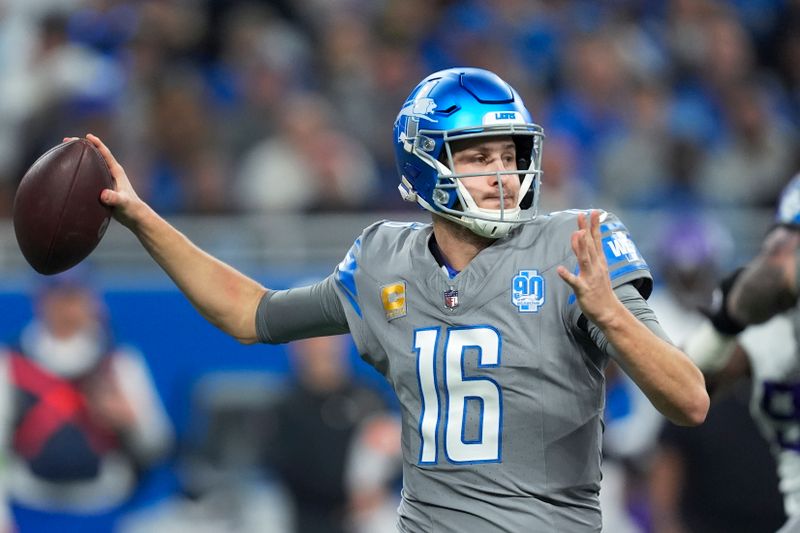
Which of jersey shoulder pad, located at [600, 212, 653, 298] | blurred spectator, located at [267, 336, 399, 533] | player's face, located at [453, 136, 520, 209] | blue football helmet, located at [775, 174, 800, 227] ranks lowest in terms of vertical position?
blurred spectator, located at [267, 336, 399, 533]

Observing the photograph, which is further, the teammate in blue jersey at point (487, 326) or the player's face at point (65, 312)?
the player's face at point (65, 312)

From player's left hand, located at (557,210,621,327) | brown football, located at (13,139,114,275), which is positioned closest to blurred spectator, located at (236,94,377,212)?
brown football, located at (13,139,114,275)

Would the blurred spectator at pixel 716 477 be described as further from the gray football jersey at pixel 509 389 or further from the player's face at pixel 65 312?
the gray football jersey at pixel 509 389

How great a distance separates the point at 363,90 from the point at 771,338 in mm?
4260

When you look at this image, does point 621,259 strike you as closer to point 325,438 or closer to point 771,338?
point 771,338

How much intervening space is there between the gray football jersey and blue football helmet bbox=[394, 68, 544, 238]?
0.09 meters

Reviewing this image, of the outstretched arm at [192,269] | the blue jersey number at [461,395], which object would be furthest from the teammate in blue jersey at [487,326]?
the outstretched arm at [192,269]

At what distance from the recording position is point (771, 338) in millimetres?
4188

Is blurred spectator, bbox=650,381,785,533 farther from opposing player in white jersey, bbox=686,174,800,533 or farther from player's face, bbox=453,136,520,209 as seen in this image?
player's face, bbox=453,136,520,209

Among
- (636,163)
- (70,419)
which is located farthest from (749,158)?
(70,419)

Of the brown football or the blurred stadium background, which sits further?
the blurred stadium background

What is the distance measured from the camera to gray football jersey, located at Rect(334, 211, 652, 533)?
10.1 ft

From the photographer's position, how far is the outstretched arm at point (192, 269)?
349cm

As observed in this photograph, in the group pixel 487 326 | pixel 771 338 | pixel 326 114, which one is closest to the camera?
pixel 487 326
